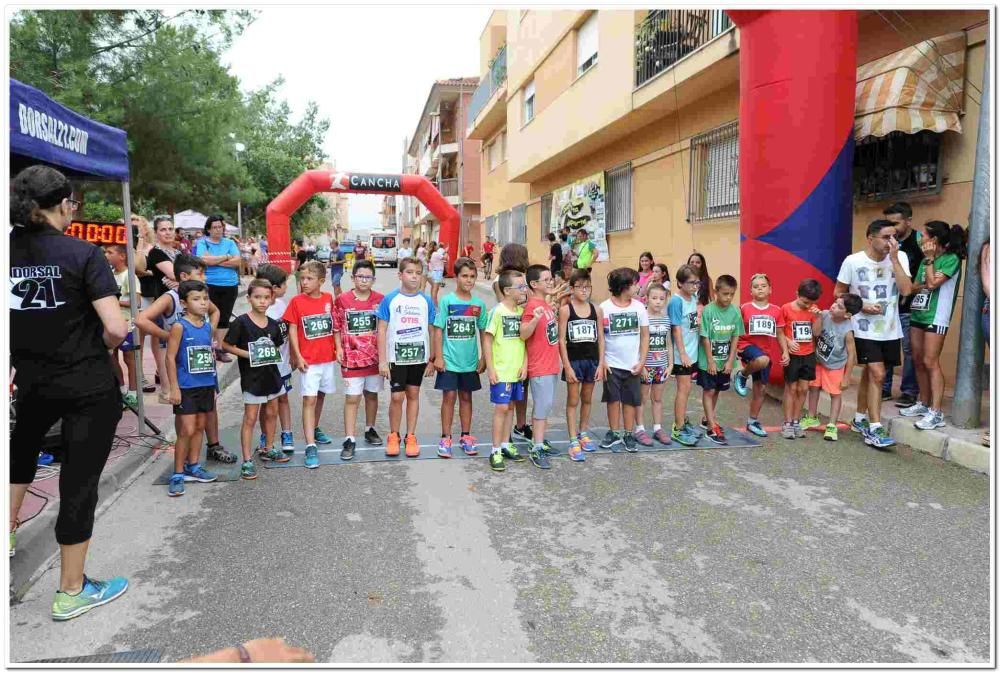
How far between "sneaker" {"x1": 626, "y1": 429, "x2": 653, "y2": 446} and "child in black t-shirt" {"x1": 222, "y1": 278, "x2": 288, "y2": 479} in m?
3.08

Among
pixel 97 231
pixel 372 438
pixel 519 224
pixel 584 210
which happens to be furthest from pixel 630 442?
pixel 519 224

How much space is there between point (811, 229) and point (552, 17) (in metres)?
13.0

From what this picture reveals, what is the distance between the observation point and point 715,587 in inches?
137

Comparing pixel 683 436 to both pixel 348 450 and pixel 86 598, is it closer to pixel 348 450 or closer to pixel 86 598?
pixel 348 450

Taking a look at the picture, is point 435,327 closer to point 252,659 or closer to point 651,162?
point 252,659

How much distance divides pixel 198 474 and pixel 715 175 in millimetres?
9557

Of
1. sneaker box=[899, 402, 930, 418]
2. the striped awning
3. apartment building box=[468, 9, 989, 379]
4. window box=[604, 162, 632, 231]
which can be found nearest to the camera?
sneaker box=[899, 402, 930, 418]

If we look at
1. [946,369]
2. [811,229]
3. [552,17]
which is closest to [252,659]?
[811,229]

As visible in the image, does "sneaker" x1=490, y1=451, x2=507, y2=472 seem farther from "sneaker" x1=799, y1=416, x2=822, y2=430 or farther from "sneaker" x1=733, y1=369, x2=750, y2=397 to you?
"sneaker" x1=733, y1=369, x2=750, y2=397

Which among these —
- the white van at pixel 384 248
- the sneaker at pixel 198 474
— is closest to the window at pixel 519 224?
the sneaker at pixel 198 474

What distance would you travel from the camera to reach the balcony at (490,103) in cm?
2478

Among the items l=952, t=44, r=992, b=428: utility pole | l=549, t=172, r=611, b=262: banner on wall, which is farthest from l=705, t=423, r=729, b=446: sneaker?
l=549, t=172, r=611, b=262: banner on wall

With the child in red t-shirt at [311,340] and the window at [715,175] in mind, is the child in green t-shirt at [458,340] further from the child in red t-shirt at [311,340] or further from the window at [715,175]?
the window at [715,175]

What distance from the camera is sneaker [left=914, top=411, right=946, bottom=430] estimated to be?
5949mm
